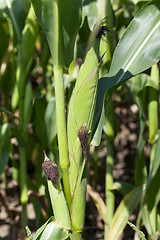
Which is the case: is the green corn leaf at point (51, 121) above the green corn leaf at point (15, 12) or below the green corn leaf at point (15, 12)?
below

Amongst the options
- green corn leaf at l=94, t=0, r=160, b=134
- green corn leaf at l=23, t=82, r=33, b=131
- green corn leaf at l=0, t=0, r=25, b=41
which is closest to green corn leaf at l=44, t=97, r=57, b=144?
green corn leaf at l=23, t=82, r=33, b=131

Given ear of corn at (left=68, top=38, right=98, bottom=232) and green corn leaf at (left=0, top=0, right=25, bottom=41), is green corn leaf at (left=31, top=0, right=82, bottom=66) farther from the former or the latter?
green corn leaf at (left=0, top=0, right=25, bottom=41)

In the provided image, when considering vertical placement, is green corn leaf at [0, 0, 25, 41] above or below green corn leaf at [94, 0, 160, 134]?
above

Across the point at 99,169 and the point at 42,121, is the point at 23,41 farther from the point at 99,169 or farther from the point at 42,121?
the point at 99,169

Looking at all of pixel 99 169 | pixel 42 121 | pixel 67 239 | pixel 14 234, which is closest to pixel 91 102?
pixel 67 239

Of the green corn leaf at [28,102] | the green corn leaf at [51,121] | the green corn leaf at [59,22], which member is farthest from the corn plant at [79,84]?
the green corn leaf at [28,102]

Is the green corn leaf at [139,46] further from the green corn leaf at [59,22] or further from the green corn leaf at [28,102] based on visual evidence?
the green corn leaf at [28,102]
